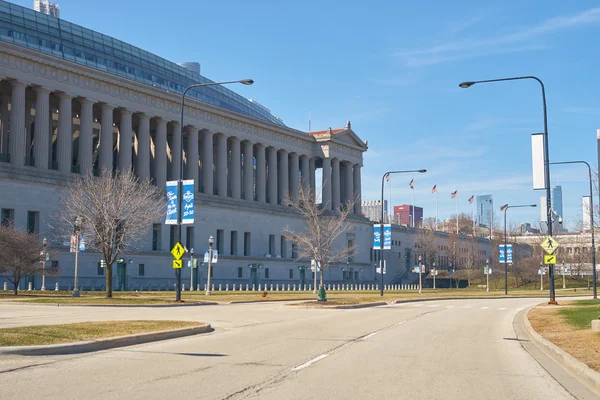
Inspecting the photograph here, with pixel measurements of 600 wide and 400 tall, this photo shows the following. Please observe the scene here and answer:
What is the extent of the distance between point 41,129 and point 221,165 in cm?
3106

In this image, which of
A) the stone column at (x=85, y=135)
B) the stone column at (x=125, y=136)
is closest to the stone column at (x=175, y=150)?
the stone column at (x=125, y=136)

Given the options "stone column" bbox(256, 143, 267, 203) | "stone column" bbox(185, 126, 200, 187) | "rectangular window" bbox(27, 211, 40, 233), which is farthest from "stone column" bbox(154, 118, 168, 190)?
"stone column" bbox(256, 143, 267, 203)

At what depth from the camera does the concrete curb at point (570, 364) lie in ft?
38.0

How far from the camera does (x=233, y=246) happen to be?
94.9 metres

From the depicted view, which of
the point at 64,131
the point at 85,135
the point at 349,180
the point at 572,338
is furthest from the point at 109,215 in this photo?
the point at 349,180

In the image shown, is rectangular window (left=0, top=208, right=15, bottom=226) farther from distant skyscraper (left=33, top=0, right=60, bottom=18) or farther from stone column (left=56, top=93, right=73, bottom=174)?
distant skyscraper (left=33, top=0, right=60, bottom=18)

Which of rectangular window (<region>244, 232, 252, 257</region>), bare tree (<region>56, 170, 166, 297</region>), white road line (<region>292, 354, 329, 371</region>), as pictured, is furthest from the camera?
rectangular window (<region>244, 232, 252, 257</region>)

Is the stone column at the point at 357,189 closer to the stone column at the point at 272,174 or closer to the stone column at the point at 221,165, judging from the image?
the stone column at the point at 272,174

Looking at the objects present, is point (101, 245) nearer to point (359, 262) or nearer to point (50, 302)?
point (50, 302)

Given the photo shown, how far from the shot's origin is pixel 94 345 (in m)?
16.3

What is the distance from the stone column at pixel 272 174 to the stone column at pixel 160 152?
2325 cm

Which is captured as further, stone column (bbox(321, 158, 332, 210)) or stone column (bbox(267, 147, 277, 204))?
stone column (bbox(321, 158, 332, 210))

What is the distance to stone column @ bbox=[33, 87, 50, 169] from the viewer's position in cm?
7131

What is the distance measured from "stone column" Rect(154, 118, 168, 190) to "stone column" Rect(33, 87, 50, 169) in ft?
54.3
